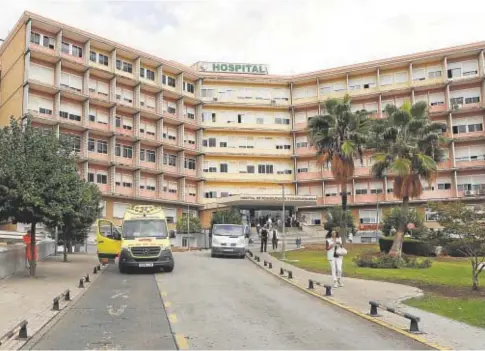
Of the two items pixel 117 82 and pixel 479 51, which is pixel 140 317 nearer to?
pixel 117 82

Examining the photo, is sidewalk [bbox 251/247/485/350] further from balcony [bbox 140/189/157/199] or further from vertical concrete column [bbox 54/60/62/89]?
balcony [bbox 140/189/157/199]

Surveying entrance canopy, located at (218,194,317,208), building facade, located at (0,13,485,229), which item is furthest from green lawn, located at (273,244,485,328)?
entrance canopy, located at (218,194,317,208)

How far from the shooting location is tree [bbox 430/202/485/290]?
52.4ft

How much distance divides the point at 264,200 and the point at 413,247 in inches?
947

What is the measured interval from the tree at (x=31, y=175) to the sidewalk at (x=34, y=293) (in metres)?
1.46

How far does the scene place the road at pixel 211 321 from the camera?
894 cm

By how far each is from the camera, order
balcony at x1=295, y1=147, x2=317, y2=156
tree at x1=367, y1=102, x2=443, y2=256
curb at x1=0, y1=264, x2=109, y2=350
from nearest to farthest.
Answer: curb at x1=0, y1=264, x2=109, y2=350, tree at x1=367, y1=102, x2=443, y2=256, balcony at x1=295, y1=147, x2=317, y2=156

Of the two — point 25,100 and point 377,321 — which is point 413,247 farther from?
point 25,100

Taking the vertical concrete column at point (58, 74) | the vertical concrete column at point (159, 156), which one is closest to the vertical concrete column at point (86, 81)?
the vertical concrete column at point (58, 74)

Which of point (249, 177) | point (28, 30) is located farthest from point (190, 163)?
point (28, 30)

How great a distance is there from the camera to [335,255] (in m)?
17.5

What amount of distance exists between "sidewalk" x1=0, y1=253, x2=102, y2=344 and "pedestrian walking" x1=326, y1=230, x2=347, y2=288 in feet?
25.9

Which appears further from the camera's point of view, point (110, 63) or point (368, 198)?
point (368, 198)

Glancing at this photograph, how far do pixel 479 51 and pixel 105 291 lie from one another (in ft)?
180
